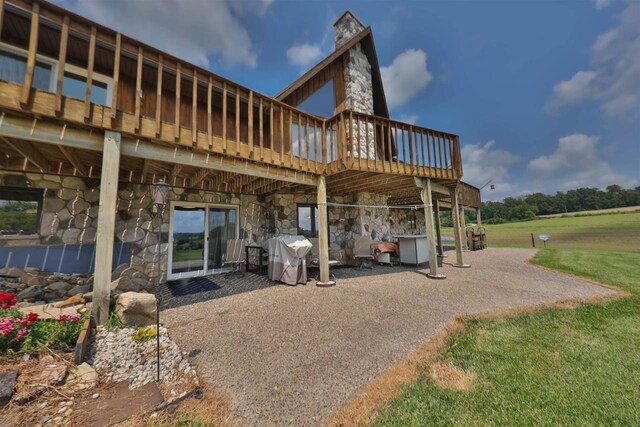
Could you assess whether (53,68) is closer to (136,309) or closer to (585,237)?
(136,309)

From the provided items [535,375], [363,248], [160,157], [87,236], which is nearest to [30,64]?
[160,157]

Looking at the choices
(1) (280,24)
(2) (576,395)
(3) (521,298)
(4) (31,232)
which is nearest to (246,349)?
(2) (576,395)

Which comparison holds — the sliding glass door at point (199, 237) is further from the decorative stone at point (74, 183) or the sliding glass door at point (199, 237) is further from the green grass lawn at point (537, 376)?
the green grass lawn at point (537, 376)

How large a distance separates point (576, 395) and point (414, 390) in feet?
4.32

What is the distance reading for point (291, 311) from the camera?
376 centimetres

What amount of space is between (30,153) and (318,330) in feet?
16.7

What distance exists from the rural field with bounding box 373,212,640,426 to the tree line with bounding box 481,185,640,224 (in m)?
54.3

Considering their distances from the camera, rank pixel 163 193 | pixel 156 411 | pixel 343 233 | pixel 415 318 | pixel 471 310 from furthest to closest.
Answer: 1. pixel 343 233
2. pixel 471 310
3. pixel 415 318
4. pixel 163 193
5. pixel 156 411

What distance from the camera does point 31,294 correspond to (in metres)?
3.93

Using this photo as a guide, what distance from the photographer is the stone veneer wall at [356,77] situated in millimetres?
8039

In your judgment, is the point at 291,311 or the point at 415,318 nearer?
the point at 415,318

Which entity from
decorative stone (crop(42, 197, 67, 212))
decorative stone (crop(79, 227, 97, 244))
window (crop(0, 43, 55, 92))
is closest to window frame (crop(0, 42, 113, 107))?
window (crop(0, 43, 55, 92))

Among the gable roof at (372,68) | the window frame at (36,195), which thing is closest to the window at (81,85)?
the window frame at (36,195)

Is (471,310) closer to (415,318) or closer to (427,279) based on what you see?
(415,318)
